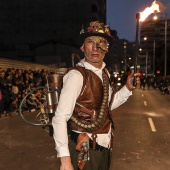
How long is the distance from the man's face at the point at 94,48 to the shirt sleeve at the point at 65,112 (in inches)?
14.6

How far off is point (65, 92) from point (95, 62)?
0.51m

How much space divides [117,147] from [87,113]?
4771 mm

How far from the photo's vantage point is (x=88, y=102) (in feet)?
8.41

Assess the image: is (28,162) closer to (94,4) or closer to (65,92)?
(65,92)

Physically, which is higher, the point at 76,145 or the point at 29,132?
the point at 76,145

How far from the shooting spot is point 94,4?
72.4 m

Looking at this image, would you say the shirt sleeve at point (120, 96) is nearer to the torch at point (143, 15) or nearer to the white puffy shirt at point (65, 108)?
the torch at point (143, 15)

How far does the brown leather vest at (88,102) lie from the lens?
100 inches

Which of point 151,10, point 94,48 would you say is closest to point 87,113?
point 94,48

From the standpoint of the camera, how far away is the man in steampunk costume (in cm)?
239

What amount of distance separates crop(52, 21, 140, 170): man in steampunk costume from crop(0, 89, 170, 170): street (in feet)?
9.96

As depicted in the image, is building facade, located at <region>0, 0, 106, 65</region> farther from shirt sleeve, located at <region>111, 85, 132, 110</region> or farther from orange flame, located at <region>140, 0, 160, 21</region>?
shirt sleeve, located at <region>111, 85, 132, 110</region>

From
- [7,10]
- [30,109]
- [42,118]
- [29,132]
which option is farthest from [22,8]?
[42,118]

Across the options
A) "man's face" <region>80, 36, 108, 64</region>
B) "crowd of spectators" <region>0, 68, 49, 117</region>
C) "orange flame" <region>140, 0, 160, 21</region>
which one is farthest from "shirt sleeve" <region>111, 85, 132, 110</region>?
"crowd of spectators" <region>0, 68, 49, 117</region>
